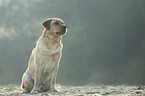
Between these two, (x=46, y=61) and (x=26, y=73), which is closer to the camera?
(x=46, y=61)

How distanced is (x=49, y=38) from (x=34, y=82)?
1288 millimetres

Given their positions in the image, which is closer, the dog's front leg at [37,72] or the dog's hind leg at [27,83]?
the dog's front leg at [37,72]

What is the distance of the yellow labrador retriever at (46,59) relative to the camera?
5648mm

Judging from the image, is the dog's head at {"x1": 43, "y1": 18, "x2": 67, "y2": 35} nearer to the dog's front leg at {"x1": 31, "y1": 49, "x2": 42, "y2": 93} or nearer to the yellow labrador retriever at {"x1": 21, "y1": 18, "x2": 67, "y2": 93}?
the yellow labrador retriever at {"x1": 21, "y1": 18, "x2": 67, "y2": 93}

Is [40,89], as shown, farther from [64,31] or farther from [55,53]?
[64,31]

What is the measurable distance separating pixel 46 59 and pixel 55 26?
0.93 meters

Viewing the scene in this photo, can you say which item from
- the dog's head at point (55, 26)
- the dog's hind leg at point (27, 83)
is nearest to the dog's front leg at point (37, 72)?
the dog's hind leg at point (27, 83)

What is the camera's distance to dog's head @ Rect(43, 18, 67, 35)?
18.5 feet

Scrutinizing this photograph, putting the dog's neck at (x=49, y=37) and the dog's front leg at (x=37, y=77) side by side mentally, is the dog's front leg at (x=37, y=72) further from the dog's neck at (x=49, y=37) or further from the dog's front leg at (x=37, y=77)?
the dog's neck at (x=49, y=37)

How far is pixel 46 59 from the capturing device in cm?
565

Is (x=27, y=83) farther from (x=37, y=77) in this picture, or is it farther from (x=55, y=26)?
(x=55, y=26)

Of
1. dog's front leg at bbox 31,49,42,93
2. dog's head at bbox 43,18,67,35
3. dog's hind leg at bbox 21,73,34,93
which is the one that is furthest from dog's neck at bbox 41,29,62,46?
dog's hind leg at bbox 21,73,34,93

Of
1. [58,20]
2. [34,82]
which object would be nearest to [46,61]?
[34,82]

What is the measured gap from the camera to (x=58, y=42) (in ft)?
19.3
